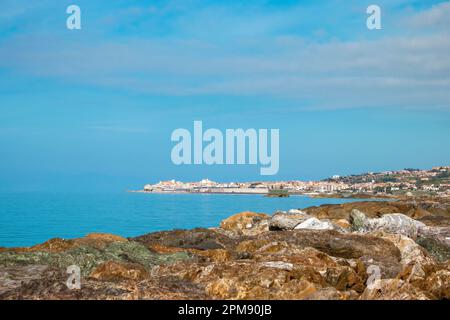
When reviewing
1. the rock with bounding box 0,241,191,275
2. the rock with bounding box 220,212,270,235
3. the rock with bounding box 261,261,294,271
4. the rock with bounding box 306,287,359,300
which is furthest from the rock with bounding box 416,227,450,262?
the rock with bounding box 306,287,359,300

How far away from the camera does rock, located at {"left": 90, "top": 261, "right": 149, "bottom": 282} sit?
12773mm

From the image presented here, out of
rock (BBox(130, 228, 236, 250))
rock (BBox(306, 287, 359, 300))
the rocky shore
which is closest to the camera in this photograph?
rock (BBox(306, 287, 359, 300))

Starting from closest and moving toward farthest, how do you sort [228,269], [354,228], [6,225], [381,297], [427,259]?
1. [381,297]
2. [228,269]
3. [427,259]
4. [354,228]
5. [6,225]

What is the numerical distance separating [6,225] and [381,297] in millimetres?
63561

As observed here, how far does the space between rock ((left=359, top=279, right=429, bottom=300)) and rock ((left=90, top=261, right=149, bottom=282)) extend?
16.7ft

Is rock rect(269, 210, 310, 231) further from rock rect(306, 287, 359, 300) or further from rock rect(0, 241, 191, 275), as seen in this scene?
rock rect(306, 287, 359, 300)

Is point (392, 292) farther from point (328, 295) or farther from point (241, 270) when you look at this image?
point (241, 270)

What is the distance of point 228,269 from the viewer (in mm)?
12781

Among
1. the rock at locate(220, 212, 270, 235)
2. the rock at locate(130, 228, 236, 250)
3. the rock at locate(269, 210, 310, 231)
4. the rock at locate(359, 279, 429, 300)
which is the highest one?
the rock at locate(359, 279, 429, 300)

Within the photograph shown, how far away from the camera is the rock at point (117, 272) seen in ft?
41.9

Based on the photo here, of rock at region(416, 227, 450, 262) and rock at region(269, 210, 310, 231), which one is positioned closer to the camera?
rock at region(416, 227, 450, 262)

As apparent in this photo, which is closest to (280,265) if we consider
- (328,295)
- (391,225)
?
(328,295)
